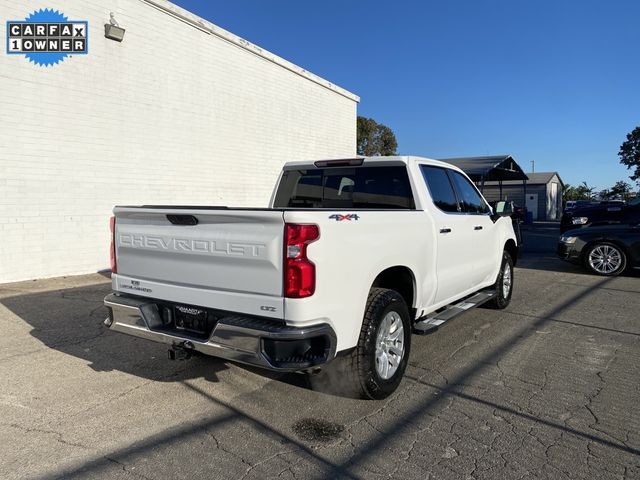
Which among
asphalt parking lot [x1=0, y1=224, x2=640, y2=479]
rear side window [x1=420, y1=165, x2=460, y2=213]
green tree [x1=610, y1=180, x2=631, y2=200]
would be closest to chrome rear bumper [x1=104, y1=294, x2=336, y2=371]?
asphalt parking lot [x1=0, y1=224, x2=640, y2=479]

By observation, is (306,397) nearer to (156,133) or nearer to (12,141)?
(12,141)

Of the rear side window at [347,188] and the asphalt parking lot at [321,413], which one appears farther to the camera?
the rear side window at [347,188]

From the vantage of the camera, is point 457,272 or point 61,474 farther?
point 457,272

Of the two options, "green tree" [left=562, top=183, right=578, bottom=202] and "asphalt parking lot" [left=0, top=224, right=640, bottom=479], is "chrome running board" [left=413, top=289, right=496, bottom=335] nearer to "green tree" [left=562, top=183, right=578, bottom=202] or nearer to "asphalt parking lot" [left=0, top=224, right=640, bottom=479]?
"asphalt parking lot" [left=0, top=224, right=640, bottom=479]

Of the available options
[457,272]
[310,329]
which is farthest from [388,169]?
[310,329]

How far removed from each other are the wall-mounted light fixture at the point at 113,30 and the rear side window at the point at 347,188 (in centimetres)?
642

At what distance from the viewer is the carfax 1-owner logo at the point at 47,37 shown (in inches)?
331

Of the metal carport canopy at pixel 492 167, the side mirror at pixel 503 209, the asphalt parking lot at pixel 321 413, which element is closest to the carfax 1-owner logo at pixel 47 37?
the asphalt parking lot at pixel 321 413

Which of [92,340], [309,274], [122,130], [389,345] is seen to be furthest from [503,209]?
[122,130]

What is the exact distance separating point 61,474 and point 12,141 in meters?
7.34

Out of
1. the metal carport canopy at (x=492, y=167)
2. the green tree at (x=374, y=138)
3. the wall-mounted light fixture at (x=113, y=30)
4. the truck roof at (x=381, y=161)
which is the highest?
the green tree at (x=374, y=138)

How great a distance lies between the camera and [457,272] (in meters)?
5.28

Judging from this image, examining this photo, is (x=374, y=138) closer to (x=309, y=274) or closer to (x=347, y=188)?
(x=347, y=188)

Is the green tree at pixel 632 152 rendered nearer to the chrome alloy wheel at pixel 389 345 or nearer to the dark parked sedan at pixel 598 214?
the dark parked sedan at pixel 598 214
